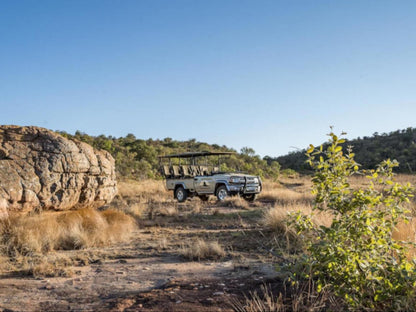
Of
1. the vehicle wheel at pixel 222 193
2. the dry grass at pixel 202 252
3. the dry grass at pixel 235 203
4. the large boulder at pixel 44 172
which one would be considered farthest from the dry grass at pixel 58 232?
the vehicle wheel at pixel 222 193

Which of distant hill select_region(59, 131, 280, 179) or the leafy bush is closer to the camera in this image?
the leafy bush

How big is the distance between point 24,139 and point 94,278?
14.8 ft

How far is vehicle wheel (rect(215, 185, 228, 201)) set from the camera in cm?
1589

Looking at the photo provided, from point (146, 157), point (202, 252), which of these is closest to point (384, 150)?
point (146, 157)

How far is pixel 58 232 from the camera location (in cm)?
731

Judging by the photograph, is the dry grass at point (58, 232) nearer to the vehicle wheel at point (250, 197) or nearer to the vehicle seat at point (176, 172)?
the vehicle wheel at point (250, 197)

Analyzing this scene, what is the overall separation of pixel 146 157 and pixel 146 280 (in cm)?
3554

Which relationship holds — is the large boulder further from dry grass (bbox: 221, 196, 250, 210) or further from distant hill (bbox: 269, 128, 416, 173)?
distant hill (bbox: 269, 128, 416, 173)

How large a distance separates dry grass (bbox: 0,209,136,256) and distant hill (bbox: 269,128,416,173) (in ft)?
101

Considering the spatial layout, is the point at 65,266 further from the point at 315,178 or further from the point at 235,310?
the point at 315,178

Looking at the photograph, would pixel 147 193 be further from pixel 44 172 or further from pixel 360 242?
pixel 360 242

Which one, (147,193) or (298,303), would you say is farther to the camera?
(147,193)

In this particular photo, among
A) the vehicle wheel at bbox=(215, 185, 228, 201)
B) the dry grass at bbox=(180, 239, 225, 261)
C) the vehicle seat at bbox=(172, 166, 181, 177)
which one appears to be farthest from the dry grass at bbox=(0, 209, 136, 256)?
the vehicle seat at bbox=(172, 166, 181, 177)

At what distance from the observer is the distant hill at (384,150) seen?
39281 mm
